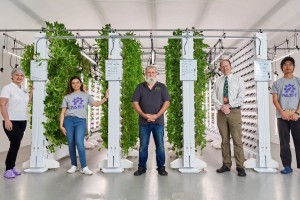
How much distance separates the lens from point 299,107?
439 cm

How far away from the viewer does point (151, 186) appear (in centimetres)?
373

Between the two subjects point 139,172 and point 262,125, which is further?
point 262,125

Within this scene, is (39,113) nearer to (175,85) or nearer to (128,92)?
(128,92)

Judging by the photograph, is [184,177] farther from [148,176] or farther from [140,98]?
[140,98]

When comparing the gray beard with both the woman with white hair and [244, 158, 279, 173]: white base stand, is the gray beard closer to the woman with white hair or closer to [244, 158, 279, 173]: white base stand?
the woman with white hair

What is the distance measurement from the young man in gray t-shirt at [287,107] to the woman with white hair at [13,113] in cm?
438

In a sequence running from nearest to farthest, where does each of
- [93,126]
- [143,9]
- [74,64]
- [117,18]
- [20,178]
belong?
[20,178]
[74,64]
[143,9]
[117,18]
[93,126]

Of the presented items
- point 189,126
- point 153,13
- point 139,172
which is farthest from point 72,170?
point 153,13

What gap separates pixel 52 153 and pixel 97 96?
181 inches

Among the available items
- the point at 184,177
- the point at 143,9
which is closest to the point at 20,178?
the point at 184,177

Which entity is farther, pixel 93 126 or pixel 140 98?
pixel 93 126

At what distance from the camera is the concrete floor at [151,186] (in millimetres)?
3299

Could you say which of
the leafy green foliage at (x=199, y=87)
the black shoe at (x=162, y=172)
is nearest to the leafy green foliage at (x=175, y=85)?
the leafy green foliage at (x=199, y=87)

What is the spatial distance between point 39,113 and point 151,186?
2.54m
